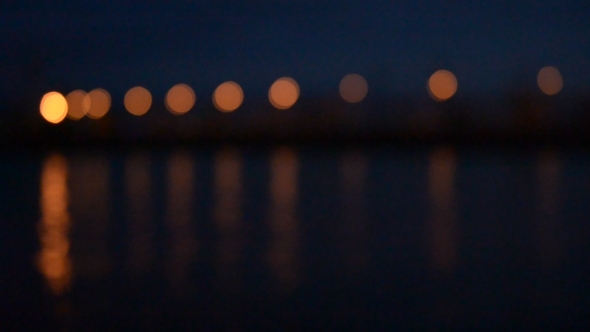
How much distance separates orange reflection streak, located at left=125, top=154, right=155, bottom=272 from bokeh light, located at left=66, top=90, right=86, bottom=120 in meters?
20.7

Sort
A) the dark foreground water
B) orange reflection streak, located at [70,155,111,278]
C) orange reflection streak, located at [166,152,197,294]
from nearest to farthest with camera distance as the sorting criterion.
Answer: the dark foreground water, orange reflection streak, located at [166,152,197,294], orange reflection streak, located at [70,155,111,278]

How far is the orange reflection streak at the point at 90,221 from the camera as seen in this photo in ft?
18.6

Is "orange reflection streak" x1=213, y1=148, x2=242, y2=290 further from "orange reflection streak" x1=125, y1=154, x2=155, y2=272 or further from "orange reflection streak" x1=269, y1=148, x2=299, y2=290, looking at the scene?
"orange reflection streak" x1=125, y1=154, x2=155, y2=272

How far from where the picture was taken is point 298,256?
237 inches

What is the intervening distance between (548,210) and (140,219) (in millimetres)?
4694

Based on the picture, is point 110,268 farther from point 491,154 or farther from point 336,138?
point 336,138

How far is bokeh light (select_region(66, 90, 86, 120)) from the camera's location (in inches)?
1411

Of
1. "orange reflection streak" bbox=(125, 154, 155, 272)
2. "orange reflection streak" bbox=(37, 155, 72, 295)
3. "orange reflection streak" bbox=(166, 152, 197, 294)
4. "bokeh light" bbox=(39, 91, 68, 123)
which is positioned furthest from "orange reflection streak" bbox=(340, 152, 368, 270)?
"bokeh light" bbox=(39, 91, 68, 123)

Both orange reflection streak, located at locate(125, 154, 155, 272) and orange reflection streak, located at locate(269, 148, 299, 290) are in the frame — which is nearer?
orange reflection streak, located at locate(269, 148, 299, 290)

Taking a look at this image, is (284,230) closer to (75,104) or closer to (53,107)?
(53,107)

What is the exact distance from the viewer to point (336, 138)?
31812 millimetres

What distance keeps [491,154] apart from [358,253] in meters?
17.4

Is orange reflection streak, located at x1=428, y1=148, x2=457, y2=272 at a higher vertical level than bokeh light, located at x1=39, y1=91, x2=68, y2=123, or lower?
higher

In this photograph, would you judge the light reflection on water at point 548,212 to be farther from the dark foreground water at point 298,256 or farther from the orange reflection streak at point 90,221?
the orange reflection streak at point 90,221
